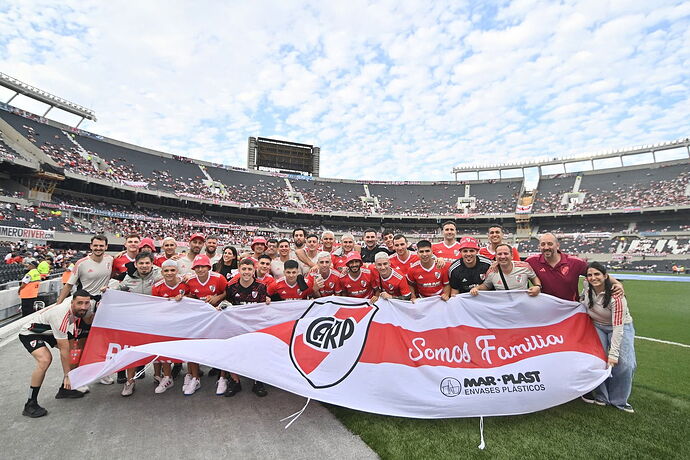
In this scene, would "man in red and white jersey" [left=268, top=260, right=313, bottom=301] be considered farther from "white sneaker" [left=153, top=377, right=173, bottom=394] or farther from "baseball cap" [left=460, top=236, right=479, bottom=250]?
"baseball cap" [left=460, top=236, right=479, bottom=250]

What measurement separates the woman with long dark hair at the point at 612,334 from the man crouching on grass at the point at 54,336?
6.44 meters

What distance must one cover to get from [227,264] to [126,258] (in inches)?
65.8

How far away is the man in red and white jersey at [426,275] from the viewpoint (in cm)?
487

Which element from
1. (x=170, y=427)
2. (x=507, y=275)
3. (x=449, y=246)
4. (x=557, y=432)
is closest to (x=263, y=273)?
(x=170, y=427)

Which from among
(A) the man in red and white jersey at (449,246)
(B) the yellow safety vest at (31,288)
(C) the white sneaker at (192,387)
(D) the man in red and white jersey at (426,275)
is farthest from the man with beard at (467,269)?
(B) the yellow safety vest at (31,288)

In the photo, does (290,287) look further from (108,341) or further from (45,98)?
(45,98)

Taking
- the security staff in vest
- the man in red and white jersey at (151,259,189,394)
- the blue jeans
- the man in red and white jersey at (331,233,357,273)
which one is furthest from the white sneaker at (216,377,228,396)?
the security staff in vest

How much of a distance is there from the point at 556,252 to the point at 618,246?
42.8 meters

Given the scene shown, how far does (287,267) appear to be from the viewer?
487 centimetres

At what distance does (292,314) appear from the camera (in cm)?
421

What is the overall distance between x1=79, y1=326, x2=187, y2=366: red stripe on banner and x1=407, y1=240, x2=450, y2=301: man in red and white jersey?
11.5ft

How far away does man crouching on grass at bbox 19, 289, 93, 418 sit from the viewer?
3.77m

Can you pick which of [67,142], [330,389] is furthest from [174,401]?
[67,142]

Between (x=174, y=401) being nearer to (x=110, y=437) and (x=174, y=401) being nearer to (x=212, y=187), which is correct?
(x=110, y=437)
